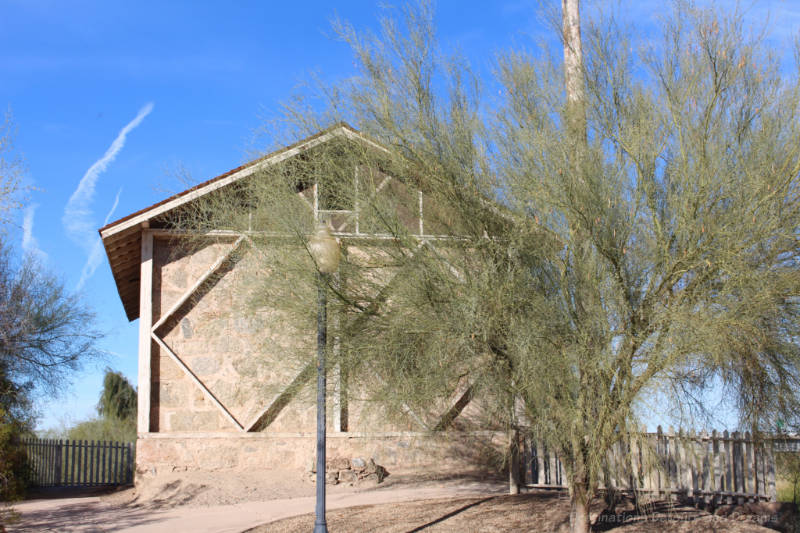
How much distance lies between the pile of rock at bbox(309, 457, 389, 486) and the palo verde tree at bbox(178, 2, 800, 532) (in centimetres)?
478

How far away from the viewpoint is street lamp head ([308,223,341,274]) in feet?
25.9

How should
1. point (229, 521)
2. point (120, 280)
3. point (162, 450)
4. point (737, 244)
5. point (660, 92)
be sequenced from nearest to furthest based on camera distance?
1. point (737, 244)
2. point (660, 92)
3. point (229, 521)
4. point (162, 450)
5. point (120, 280)

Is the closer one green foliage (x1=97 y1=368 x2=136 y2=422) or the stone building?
the stone building

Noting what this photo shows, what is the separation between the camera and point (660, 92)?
8.24 m

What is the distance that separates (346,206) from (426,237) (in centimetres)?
99

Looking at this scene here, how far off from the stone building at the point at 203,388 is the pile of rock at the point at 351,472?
0.30 metres

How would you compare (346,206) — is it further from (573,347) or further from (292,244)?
(573,347)

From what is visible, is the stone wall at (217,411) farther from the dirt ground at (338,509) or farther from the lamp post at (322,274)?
the lamp post at (322,274)

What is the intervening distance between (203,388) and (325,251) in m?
6.76

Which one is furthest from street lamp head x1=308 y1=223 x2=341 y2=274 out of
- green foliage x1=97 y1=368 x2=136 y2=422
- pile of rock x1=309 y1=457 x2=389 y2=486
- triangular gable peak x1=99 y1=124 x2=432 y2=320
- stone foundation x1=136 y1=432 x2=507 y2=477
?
green foliage x1=97 y1=368 x2=136 y2=422

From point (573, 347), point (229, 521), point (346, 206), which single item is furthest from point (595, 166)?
point (229, 521)

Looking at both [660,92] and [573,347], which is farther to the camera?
[660,92]

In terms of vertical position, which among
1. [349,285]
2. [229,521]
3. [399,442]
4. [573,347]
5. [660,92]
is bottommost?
[229,521]

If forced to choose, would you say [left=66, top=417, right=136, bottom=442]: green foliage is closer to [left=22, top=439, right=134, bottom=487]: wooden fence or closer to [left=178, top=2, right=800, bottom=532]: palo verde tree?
[left=22, top=439, right=134, bottom=487]: wooden fence
